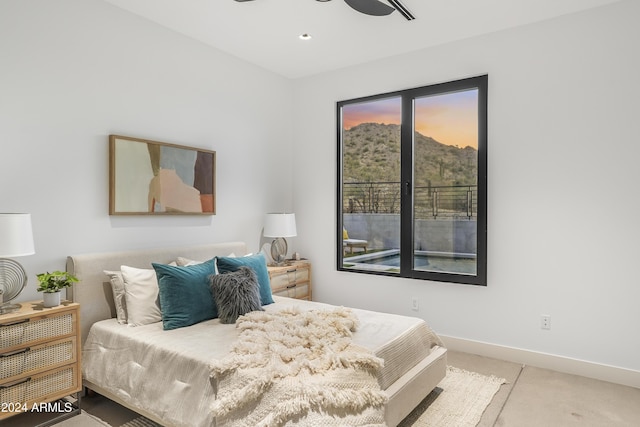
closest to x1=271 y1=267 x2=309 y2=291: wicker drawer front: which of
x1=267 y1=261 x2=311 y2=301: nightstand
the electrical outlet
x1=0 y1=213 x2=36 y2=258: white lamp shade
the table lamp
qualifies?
x1=267 y1=261 x2=311 y2=301: nightstand

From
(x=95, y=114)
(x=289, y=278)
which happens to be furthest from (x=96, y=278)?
(x=289, y=278)

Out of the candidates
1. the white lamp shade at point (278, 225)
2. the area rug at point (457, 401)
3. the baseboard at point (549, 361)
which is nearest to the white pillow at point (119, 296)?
the white lamp shade at point (278, 225)

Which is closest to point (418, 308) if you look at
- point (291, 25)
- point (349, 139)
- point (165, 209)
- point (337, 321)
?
point (337, 321)

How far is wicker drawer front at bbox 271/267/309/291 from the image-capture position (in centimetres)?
408

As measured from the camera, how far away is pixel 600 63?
308 centimetres

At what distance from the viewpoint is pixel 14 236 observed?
222cm

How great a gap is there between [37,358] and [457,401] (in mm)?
2634

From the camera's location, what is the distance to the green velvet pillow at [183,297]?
2.68m

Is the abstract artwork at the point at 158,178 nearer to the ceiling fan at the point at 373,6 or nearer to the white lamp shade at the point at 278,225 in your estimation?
the white lamp shade at the point at 278,225

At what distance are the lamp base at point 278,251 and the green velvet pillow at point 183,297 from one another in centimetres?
155

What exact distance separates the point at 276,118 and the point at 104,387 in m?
3.14

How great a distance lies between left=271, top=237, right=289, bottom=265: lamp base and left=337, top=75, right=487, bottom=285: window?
2.04 feet

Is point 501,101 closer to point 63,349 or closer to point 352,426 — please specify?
point 352,426

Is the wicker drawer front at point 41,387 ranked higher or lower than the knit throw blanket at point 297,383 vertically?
lower
